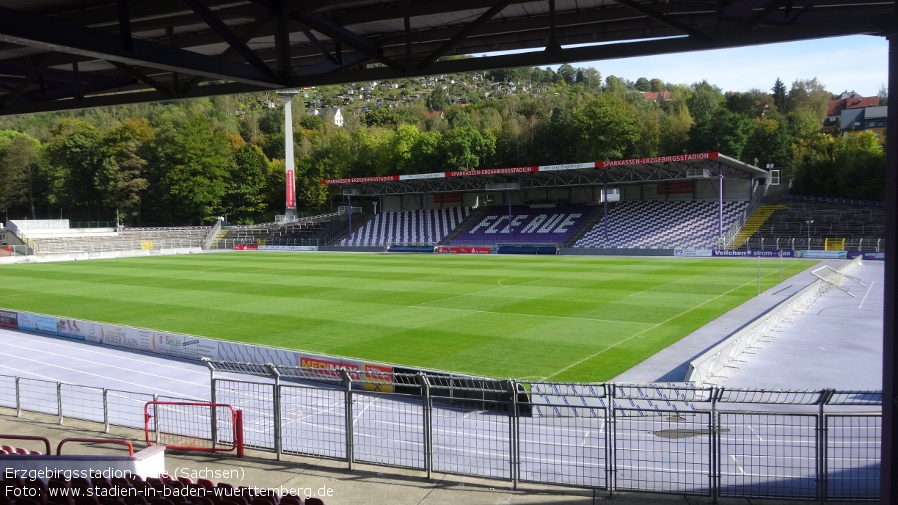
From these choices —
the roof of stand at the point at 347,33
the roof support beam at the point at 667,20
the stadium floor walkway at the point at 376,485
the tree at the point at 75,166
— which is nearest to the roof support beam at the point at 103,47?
the roof of stand at the point at 347,33

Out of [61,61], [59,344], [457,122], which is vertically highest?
[457,122]

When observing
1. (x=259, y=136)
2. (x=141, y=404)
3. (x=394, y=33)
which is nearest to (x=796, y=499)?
(x=394, y=33)

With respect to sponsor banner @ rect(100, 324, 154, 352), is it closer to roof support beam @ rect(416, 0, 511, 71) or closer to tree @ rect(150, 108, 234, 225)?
roof support beam @ rect(416, 0, 511, 71)

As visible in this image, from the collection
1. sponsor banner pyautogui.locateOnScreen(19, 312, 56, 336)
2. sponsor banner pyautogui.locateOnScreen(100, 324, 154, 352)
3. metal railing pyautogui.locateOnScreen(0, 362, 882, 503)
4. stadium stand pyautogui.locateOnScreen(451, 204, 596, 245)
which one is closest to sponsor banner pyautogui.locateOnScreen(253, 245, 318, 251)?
stadium stand pyautogui.locateOnScreen(451, 204, 596, 245)

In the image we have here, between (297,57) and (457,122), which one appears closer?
(297,57)

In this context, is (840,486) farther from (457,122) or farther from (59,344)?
(457,122)

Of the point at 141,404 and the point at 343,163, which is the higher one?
the point at 343,163

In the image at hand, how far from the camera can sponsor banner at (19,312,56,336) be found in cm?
2747

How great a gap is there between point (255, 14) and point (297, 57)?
1.74 meters

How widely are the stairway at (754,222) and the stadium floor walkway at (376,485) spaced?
53121 mm

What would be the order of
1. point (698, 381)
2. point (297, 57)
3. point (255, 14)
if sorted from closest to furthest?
point (255, 14) → point (297, 57) → point (698, 381)

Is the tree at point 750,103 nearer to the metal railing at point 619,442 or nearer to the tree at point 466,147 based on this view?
the tree at point 466,147

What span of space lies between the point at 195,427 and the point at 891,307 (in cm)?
1296

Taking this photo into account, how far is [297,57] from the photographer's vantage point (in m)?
9.52
